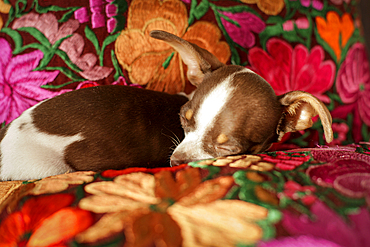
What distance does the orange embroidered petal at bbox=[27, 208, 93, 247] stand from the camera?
0.90 metres

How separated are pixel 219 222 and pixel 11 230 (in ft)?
2.52

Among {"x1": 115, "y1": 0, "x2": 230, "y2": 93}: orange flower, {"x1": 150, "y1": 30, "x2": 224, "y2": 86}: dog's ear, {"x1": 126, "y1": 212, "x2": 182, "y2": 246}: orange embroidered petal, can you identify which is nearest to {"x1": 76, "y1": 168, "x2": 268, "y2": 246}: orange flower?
{"x1": 126, "y1": 212, "x2": 182, "y2": 246}: orange embroidered petal

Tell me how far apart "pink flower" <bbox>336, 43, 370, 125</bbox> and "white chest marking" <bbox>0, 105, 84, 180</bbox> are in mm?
2323

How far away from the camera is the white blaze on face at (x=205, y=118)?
5.65 feet

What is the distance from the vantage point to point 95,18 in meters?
2.28

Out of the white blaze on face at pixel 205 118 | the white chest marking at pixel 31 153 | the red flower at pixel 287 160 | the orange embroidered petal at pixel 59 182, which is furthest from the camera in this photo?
the white blaze on face at pixel 205 118

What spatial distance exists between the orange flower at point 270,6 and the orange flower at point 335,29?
0.38 m

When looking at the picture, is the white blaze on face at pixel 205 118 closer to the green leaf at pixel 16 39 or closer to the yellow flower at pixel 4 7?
the green leaf at pixel 16 39

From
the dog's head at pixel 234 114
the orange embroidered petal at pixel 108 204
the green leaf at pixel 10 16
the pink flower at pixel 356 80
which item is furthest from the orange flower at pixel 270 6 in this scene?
the orange embroidered petal at pixel 108 204

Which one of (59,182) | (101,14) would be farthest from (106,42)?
(59,182)

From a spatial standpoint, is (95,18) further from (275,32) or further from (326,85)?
(326,85)

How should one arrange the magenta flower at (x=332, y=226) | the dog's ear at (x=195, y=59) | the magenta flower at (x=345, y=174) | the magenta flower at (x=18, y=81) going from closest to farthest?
the magenta flower at (x=332, y=226) < the magenta flower at (x=345, y=174) < the dog's ear at (x=195, y=59) < the magenta flower at (x=18, y=81)

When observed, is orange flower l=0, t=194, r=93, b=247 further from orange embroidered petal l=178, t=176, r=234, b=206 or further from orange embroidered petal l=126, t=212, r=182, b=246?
orange embroidered petal l=178, t=176, r=234, b=206

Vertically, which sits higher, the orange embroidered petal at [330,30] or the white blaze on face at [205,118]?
the orange embroidered petal at [330,30]
